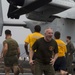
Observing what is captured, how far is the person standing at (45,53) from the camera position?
786 centimetres

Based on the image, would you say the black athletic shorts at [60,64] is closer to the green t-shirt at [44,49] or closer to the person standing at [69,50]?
the green t-shirt at [44,49]

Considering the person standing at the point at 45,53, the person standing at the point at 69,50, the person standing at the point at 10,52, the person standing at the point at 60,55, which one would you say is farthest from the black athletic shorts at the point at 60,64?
the person standing at the point at 69,50

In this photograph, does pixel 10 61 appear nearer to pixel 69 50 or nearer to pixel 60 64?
pixel 60 64

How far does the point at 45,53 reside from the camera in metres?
7.89

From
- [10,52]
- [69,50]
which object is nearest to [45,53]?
[10,52]

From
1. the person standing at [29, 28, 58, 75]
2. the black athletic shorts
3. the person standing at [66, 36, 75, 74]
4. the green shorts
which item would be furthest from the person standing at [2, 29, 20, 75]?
the person standing at [66, 36, 75, 74]

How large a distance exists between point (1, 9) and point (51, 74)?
418 inches

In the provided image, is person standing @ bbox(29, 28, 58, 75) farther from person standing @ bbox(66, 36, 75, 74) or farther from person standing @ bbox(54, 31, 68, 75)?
person standing @ bbox(66, 36, 75, 74)

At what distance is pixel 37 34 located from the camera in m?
9.36

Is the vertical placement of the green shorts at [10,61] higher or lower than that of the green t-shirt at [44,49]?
lower

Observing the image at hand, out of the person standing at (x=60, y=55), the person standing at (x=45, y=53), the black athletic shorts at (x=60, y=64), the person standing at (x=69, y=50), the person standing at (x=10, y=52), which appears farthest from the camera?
the person standing at (x=69, y=50)

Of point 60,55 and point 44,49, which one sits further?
point 60,55

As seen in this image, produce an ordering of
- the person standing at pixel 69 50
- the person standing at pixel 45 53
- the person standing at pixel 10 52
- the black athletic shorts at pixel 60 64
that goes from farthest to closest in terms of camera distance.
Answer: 1. the person standing at pixel 69 50
2. the black athletic shorts at pixel 60 64
3. the person standing at pixel 10 52
4. the person standing at pixel 45 53

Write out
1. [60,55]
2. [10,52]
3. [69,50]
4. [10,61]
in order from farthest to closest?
[69,50] < [60,55] < [10,61] < [10,52]
